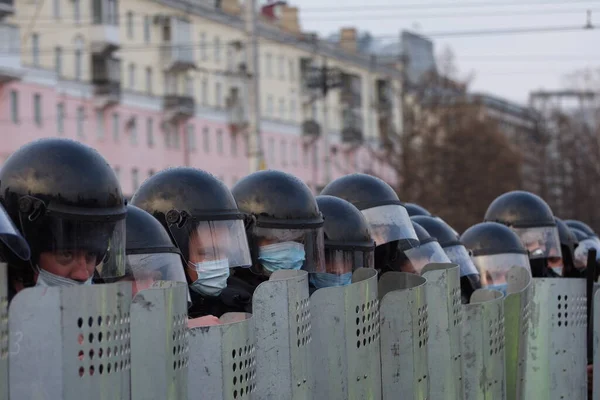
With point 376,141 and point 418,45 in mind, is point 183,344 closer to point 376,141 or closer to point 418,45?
point 376,141

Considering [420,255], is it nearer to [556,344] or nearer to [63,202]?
[556,344]

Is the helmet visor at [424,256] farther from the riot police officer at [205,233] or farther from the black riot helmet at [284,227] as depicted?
the riot police officer at [205,233]

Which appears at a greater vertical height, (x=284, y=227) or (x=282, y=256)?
(x=284, y=227)

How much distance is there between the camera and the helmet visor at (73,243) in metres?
5.25

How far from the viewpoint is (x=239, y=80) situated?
70.0 m

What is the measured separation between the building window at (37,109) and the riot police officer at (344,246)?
1839 inches

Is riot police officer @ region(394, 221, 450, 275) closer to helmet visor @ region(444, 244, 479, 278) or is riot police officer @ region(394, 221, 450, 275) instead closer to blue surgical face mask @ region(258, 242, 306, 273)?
helmet visor @ region(444, 244, 479, 278)

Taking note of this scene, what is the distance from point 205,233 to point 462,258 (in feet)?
10.0

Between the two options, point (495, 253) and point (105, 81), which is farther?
point (105, 81)

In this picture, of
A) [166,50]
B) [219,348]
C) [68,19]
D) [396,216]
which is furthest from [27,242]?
[166,50]

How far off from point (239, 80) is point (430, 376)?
63109mm

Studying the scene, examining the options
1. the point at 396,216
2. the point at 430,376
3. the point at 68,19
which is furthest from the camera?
the point at 68,19

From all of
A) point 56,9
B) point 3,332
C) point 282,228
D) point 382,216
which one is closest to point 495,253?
point 382,216

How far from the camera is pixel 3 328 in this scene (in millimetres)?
4152
